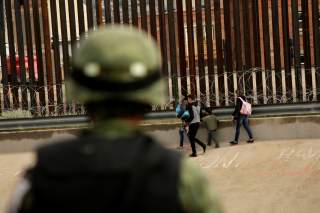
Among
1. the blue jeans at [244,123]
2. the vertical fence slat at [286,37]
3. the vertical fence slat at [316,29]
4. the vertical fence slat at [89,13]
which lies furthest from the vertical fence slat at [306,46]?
the vertical fence slat at [89,13]

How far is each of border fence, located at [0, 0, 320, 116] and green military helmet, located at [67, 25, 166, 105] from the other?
1157 centimetres

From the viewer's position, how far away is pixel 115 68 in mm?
1591

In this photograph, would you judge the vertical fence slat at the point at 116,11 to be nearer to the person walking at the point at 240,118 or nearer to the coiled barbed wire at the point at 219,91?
the coiled barbed wire at the point at 219,91

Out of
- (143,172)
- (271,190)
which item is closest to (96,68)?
(143,172)

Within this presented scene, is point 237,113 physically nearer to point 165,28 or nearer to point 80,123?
point 165,28

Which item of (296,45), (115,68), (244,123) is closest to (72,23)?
(244,123)

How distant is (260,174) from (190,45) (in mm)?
3960

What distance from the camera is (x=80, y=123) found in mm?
13781

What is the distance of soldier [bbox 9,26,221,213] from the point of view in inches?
58.7

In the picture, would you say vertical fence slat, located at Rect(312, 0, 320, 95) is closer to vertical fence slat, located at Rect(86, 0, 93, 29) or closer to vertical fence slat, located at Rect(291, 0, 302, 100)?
vertical fence slat, located at Rect(291, 0, 302, 100)

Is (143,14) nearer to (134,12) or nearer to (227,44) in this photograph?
(134,12)

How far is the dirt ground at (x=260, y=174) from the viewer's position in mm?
8992

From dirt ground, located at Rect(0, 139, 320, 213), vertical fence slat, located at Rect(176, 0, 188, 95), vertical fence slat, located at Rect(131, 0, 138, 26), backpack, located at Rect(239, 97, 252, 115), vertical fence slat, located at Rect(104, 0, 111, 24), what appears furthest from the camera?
vertical fence slat, located at Rect(104, 0, 111, 24)

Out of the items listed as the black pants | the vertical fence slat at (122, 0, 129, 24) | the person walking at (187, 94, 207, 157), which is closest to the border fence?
the vertical fence slat at (122, 0, 129, 24)
